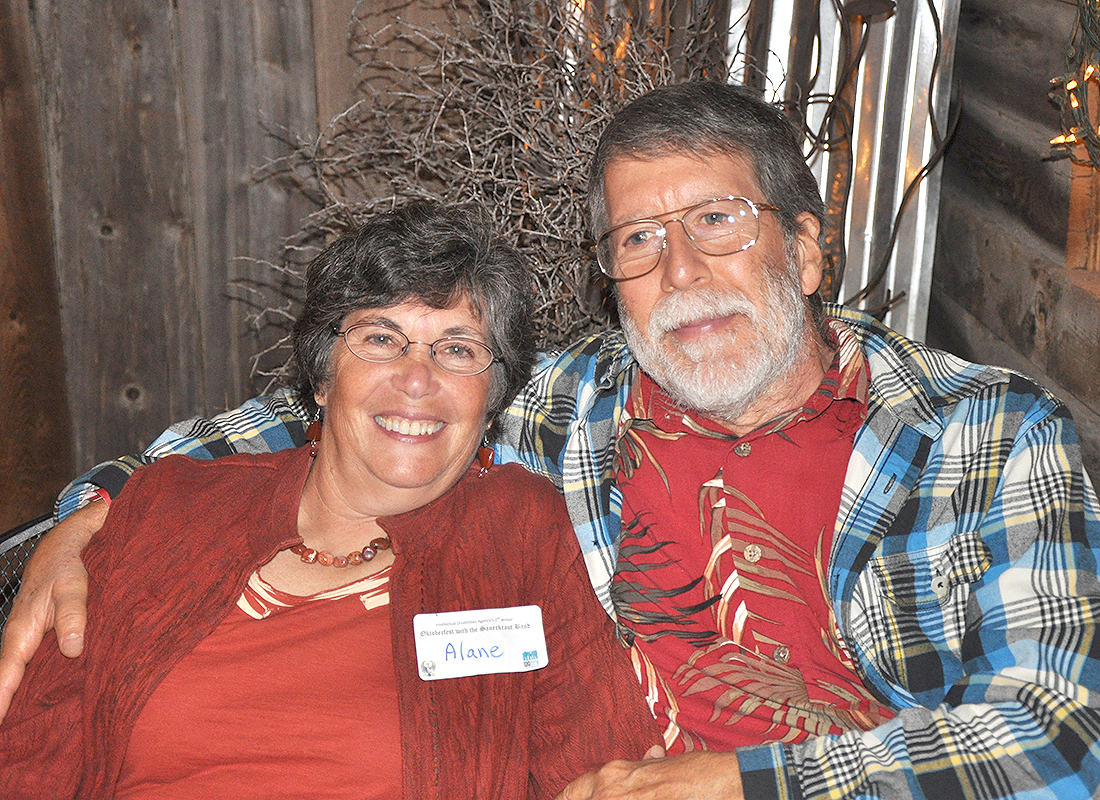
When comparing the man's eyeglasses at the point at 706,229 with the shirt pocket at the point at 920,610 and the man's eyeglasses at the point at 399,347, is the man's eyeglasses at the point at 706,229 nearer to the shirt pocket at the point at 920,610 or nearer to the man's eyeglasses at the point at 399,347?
the man's eyeglasses at the point at 399,347

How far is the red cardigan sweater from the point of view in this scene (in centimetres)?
167

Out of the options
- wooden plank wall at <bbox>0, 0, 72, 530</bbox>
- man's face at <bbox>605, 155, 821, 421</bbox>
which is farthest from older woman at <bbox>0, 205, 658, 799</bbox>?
wooden plank wall at <bbox>0, 0, 72, 530</bbox>

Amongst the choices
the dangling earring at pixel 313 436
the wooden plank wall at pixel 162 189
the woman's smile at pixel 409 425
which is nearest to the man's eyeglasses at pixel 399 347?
the woman's smile at pixel 409 425

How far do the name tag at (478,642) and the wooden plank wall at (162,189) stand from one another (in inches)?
67.7

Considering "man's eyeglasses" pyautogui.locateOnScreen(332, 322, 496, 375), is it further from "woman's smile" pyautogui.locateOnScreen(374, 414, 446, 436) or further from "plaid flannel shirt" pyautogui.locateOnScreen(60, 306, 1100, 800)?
"plaid flannel shirt" pyautogui.locateOnScreen(60, 306, 1100, 800)

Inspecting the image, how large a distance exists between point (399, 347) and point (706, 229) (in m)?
0.61

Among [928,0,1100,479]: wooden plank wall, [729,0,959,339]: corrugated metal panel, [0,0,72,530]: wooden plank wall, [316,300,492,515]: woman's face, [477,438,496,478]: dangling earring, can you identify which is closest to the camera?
[316,300,492,515]: woman's face

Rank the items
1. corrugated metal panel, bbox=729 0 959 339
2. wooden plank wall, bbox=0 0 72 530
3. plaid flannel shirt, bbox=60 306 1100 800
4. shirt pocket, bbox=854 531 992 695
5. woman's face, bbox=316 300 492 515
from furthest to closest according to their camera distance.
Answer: wooden plank wall, bbox=0 0 72 530 < corrugated metal panel, bbox=729 0 959 339 < woman's face, bbox=316 300 492 515 < shirt pocket, bbox=854 531 992 695 < plaid flannel shirt, bbox=60 306 1100 800

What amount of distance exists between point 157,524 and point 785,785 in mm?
1174

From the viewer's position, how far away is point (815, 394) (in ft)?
6.09

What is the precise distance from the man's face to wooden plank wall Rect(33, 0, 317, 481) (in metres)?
1.60

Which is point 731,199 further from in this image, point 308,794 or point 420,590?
point 308,794

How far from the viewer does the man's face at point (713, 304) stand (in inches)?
71.9

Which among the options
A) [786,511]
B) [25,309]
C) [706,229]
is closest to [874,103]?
[706,229]
